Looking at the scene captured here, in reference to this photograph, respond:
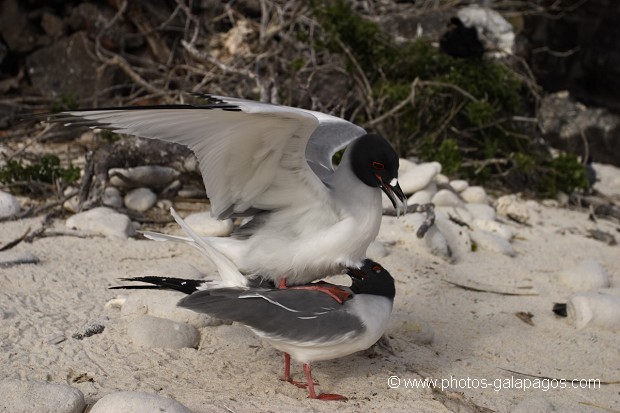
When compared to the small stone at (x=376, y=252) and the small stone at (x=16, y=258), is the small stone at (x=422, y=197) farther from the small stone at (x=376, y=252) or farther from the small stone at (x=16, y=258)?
the small stone at (x=16, y=258)

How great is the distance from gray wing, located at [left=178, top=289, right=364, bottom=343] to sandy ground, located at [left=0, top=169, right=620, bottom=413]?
269 millimetres

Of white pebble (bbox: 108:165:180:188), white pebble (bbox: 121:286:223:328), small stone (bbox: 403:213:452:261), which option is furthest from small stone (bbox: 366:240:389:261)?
white pebble (bbox: 108:165:180:188)

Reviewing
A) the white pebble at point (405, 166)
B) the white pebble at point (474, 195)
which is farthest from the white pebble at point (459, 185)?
the white pebble at point (405, 166)

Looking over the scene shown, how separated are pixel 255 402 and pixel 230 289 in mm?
443

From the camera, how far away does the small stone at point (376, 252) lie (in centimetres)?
461

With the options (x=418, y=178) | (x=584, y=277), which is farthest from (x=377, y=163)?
(x=418, y=178)

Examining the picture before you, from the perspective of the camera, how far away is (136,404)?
2.54 meters

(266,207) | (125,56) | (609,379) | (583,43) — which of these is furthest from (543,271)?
(583,43)

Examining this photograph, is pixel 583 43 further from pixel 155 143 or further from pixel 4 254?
pixel 4 254

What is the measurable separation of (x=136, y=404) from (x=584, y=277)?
316 cm

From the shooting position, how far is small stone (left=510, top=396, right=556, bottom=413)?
307 centimetres

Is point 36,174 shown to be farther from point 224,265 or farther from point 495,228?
point 495,228

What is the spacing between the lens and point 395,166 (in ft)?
10.8
